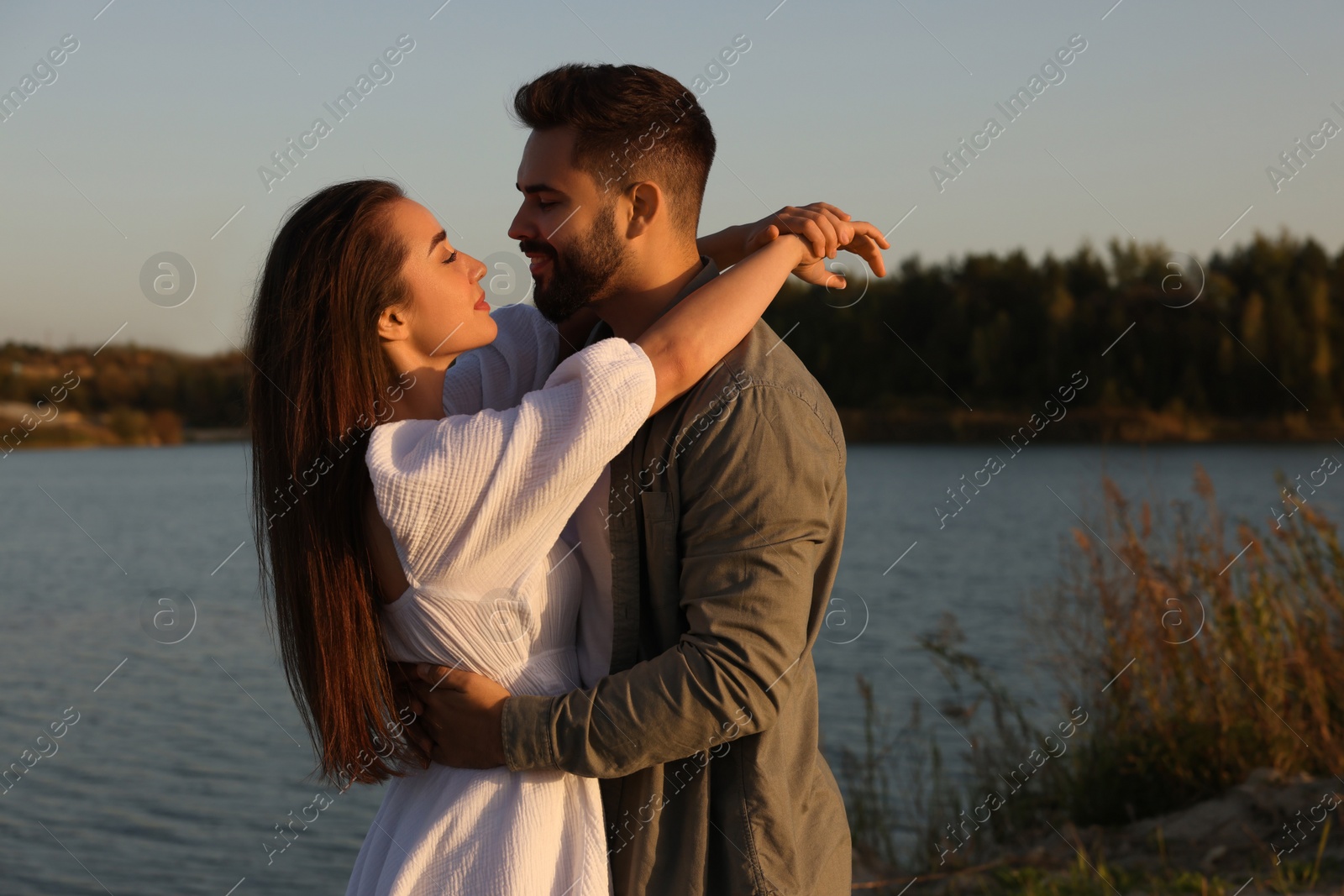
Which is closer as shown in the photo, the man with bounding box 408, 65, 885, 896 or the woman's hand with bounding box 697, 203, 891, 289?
the man with bounding box 408, 65, 885, 896

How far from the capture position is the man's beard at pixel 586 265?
7.82ft

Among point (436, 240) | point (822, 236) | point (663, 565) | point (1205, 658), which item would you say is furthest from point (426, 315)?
point (1205, 658)

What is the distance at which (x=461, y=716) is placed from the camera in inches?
79.4

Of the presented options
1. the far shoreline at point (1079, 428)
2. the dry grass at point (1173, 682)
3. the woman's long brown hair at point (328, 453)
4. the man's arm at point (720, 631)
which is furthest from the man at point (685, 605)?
the far shoreline at point (1079, 428)

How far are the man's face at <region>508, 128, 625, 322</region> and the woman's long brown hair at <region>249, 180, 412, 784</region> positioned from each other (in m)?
0.36

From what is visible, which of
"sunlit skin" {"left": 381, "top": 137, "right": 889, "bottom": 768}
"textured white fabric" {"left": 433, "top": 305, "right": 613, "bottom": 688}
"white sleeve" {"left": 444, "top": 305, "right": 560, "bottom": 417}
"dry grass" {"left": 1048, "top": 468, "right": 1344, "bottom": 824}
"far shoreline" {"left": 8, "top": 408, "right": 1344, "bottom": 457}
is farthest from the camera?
"far shoreline" {"left": 8, "top": 408, "right": 1344, "bottom": 457}

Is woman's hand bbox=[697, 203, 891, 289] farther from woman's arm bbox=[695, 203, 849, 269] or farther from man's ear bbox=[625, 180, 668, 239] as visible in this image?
man's ear bbox=[625, 180, 668, 239]

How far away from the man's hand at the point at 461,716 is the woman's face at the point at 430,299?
0.63 metres

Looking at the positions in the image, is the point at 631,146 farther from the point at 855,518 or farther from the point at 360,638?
the point at 855,518

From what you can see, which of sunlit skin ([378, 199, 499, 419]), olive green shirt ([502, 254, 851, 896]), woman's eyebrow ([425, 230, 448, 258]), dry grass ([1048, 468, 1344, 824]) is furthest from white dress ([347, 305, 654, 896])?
dry grass ([1048, 468, 1344, 824])

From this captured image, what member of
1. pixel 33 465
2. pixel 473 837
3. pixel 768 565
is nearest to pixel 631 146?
pixel 768 565

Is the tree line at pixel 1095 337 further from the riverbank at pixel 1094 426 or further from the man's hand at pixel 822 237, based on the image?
the man's hand at pixel 822 237

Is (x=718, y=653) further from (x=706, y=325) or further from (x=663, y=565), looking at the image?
(x=706, y=325)

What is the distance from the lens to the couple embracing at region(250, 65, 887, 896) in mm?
1914
